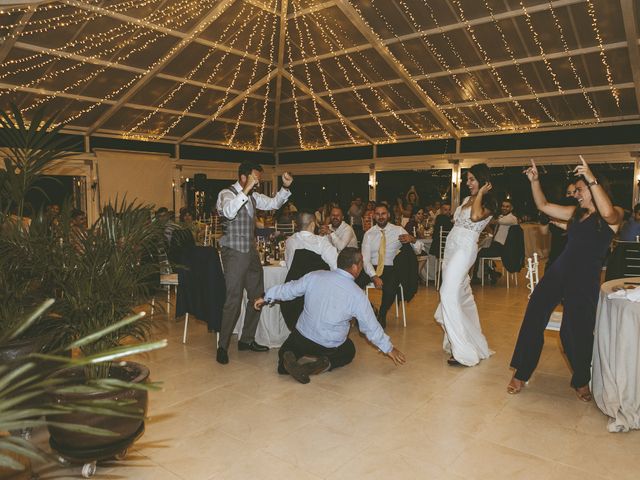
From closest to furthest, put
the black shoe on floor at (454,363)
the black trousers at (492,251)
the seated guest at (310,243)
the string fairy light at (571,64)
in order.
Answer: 1. the black shoe on floor at (454,363)
2. the seated guest at (310,243)
3. the string fairy light at (571,64)
4. the black trousers at (492,251)

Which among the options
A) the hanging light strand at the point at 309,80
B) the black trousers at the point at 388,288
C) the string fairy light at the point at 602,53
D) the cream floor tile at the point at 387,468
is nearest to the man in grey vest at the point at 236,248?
the black trousers at the point at 388,288

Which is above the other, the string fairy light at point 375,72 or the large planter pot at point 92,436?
the string fairy light at point 375,72

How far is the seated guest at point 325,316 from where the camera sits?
132 inches

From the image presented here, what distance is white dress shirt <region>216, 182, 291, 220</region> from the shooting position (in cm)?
377

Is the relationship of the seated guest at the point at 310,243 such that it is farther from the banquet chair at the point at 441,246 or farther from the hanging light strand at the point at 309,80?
the hanging light strand at the point at 309,80

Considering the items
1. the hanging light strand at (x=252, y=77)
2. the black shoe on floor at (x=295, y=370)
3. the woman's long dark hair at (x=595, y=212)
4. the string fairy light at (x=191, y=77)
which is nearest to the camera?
the woman's long dark hair at (x=595, y=212)

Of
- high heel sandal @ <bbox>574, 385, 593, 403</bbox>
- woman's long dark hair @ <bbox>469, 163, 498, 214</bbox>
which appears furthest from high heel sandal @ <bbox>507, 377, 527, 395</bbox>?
woman's long dark hair @ <bbox>469, 163, 498, 214</bbox>

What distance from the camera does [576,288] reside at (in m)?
3.12

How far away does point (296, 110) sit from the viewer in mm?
12664

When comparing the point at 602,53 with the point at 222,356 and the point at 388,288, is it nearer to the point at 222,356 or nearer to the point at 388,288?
the point at 388,288

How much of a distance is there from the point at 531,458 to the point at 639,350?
0.93 m

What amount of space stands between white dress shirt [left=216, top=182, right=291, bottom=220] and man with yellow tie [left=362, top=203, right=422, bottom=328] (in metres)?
1.30

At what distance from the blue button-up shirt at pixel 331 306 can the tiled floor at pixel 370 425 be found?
41cm

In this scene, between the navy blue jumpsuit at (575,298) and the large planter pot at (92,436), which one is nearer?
the large planter pot at (92,436)
